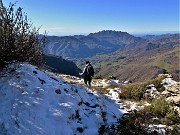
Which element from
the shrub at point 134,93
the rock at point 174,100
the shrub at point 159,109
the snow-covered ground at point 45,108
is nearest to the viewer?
the snow-covered ground at point 45,108

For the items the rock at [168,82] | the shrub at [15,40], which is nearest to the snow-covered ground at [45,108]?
the shrub at [15,40]

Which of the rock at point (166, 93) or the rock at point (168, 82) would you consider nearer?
the rock at point (166, 93)

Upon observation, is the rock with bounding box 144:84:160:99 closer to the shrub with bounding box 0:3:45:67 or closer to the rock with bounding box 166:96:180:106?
the rock with bounding box 166:96:180:106

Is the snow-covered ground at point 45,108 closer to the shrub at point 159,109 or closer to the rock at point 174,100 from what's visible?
the shrub at point 159,109

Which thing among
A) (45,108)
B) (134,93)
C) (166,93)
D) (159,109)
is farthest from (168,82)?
(45,108)

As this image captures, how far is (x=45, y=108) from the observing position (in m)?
12.6

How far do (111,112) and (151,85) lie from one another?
746cm

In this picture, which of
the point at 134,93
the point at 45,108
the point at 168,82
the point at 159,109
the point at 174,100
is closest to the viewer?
the point at 45,108

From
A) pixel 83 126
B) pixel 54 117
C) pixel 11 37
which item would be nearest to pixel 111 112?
pixel 83 126

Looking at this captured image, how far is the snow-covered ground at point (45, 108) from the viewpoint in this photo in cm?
1135

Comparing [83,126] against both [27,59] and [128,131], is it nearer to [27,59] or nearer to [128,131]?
[128,131]

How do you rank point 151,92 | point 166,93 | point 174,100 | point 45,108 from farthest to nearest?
point 151,92
point 166,93
point 174,100
point 45,108

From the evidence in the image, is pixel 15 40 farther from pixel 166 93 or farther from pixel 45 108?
pixel 166 93

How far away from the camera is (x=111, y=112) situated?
47.8 feet
